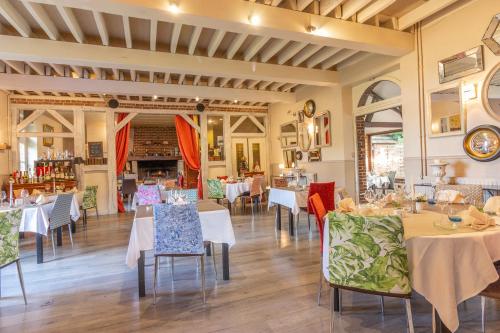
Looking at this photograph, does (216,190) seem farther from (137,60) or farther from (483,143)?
(483,143)

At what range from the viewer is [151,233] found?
9.80ft

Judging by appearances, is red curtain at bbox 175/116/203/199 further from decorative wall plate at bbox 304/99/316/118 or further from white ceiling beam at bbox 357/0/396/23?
white ceiling beam at bbox 357/0/396/23

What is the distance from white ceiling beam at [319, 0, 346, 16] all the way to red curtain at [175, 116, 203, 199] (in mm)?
6499

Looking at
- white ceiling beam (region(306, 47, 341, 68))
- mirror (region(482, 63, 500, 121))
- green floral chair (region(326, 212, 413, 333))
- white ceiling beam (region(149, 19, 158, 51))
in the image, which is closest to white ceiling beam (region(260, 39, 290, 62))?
white ceiling beam (region(306, 47, 341, 68))

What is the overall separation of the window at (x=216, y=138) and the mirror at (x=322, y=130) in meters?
3.57

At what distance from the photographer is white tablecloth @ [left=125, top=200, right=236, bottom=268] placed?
2.94 m

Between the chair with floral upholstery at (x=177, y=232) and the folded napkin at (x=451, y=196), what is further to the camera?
the folded napkin at (x=451, y=196)

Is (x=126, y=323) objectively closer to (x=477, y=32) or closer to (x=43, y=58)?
(x=43, y=58)

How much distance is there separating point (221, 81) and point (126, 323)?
21.7 feet

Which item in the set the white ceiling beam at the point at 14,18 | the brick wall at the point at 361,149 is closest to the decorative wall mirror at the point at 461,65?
the brick wall at the point at 361,149

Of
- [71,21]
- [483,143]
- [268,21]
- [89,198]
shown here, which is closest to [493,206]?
[483,143]

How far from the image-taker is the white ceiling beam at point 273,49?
546cm

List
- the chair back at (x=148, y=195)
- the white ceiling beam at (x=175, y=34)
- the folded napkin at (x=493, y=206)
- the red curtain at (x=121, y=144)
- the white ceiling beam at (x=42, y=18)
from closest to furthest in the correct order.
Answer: the folded napkin at (x=493, y=206)
the white ceiling beam at (x=42, y=18)
the white ceiling beam at (x=175, y=34)
the chair back at (x=148, y=195)
the red curtain at (x=121, y=144)

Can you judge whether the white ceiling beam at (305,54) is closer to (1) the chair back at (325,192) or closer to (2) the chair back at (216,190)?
(1) the chair back at (325,192)
